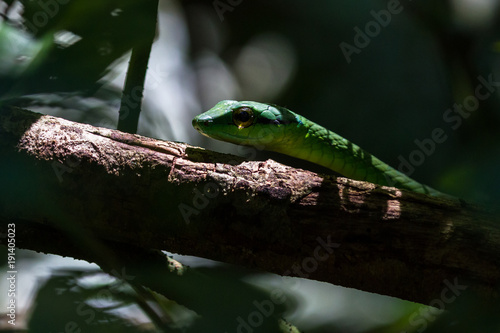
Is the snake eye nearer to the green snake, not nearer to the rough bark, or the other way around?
the green snake

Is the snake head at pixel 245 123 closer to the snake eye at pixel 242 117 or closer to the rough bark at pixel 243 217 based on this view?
the snake eye at pixel 242 117

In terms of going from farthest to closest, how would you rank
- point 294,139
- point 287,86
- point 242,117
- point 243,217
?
1. point 287,86
2. point 294,139
3. point 242,117
4. point 243,217

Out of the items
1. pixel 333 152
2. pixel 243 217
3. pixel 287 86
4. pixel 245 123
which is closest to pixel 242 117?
pixel 245 123

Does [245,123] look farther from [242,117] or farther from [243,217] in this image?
[243,217]

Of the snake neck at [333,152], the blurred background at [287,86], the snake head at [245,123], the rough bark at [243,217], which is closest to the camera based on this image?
the blurred background at [287,86]

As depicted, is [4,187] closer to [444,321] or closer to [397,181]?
[444,321]

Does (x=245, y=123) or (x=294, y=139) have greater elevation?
(x=245, y=123)

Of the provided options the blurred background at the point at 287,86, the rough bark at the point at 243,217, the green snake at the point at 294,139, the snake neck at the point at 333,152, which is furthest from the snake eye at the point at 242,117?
the rough bark at the point at 243,217
